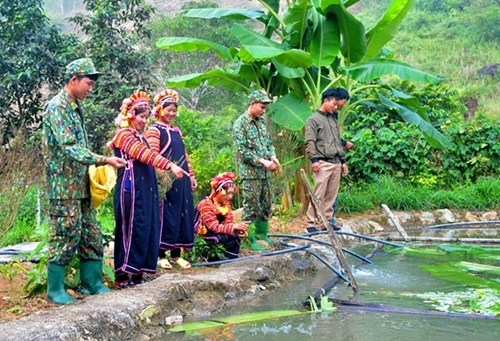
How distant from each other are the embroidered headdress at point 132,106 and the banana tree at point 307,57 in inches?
123

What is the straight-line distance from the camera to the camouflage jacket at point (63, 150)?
4301 millimetres

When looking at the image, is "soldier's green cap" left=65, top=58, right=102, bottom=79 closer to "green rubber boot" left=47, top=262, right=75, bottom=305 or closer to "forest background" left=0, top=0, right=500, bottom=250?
"green rubber boot" left=47, top=262, right=75, bottom=305

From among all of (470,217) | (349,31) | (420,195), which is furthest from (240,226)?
(470,217)

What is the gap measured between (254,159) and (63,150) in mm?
2728

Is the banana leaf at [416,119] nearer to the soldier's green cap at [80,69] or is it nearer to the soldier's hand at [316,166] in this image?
the soldier's hand at [316,166]

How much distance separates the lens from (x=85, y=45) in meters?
12.0


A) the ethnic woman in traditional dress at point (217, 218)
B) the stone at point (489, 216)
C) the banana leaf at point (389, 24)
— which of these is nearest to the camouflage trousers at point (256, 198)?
the ethnic woman in traditional dress at point (217, 218)

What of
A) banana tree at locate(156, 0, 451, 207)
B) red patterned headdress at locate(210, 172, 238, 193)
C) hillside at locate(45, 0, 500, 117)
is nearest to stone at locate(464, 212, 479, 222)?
banana tree at locate(156, 0, 451, 207)

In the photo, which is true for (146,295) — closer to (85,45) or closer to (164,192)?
(164,192)

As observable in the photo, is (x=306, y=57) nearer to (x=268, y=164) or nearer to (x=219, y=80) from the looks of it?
(x=219, y=80)

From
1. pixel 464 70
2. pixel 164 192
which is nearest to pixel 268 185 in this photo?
pixel 164 192

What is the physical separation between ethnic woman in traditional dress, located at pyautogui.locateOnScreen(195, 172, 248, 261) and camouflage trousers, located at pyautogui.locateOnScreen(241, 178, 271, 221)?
525 millimetres

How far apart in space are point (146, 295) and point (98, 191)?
31.9 inches

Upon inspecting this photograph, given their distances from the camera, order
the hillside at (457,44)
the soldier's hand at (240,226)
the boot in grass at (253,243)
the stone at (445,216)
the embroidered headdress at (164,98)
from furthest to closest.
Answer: the hillside at (457,44)
the stone at (445,216)
the boot in grass at (253,243)
the soldier's hand at (240,226)
the embroidered headdress at (164,98)
